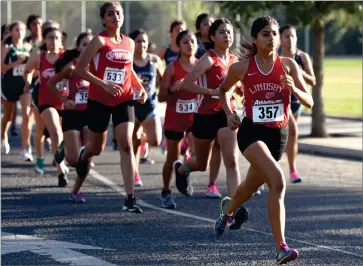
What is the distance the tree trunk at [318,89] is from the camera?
18.9m

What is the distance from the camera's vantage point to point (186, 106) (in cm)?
1190

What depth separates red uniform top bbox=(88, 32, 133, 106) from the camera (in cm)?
1087

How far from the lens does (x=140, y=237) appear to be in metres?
9.40

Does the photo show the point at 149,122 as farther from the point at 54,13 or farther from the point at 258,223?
the point at 54,13

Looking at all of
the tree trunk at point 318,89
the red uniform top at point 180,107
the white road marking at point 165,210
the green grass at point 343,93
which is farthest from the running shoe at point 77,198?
the green grass at point 343,93

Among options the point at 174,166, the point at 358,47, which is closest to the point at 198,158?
the point at 174,166

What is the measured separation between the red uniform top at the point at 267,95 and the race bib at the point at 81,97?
4.77 metres

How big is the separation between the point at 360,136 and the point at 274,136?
1058 cm

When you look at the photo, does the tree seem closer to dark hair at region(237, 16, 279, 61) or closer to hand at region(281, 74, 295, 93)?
dark hair at region(237, 16, 279, 61)

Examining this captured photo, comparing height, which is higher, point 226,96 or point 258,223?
point 226,96

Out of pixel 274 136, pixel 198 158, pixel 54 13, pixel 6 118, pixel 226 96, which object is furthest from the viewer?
pixel 54 13

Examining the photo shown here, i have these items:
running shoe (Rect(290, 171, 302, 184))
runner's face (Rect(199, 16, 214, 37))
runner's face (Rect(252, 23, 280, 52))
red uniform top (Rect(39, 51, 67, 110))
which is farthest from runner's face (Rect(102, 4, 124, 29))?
running shoe (Rect(290, 171, 302, 184))

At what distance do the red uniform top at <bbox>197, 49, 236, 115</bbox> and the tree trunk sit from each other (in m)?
8.34

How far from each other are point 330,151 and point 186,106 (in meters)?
5.62
